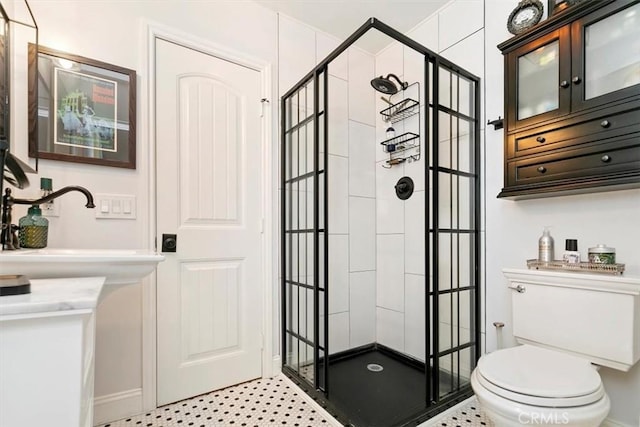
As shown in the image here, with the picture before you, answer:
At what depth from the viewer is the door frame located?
168cm

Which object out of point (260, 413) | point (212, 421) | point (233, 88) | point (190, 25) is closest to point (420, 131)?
point (233, 88)

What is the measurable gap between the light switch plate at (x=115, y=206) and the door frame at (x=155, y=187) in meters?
0.09

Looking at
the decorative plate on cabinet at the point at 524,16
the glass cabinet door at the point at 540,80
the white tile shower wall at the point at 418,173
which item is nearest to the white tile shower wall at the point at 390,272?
the white tile shower wall at the point at 418,173

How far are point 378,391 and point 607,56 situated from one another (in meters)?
2.09

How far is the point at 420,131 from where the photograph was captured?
229cm

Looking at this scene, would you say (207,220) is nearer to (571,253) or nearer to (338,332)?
(338,332)

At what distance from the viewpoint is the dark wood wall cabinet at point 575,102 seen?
1263mm

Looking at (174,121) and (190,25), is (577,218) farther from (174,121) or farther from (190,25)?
(190,25)

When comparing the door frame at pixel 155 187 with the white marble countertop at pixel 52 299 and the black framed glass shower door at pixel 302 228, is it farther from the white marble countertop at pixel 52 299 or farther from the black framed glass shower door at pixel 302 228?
the white marble countertop at pixel 52 299

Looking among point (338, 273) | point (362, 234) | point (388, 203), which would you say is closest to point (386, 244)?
point (362, 234)

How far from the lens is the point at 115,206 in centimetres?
162

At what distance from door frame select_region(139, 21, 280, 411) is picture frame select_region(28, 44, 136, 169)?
97mm

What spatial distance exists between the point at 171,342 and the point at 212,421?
480 millimetres

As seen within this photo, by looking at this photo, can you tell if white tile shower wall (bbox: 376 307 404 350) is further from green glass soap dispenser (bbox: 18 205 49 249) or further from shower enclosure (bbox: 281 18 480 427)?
green glass soap dispenser (bbox: 18 205 49 249)
